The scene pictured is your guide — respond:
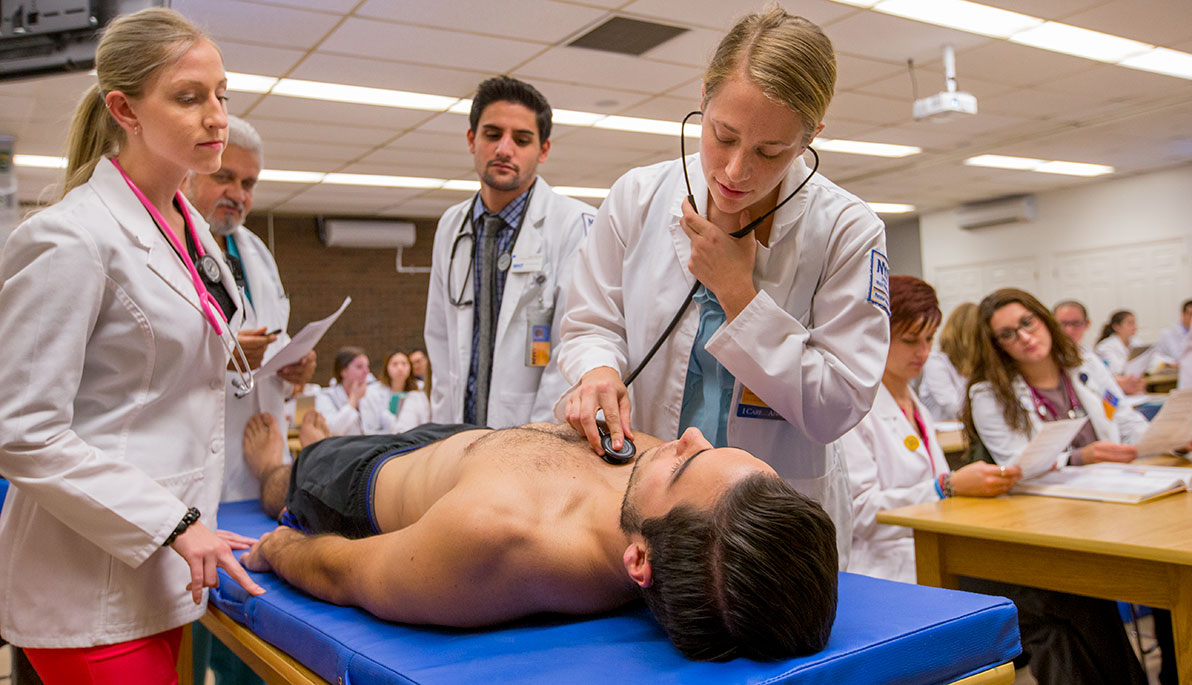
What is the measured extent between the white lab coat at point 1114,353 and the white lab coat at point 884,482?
6.24 metres

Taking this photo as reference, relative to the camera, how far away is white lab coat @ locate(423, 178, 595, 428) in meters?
2.50

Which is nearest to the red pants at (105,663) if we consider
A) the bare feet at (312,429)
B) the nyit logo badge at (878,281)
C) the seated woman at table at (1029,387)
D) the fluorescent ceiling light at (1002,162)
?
the nyit logo badge at (878,281)

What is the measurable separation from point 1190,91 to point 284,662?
7948mm

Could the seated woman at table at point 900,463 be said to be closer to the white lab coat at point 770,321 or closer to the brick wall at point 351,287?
the white lab coat at point 770,321

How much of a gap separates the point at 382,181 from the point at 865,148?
187 inches

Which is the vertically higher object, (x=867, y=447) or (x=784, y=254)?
(x=784, y=254)

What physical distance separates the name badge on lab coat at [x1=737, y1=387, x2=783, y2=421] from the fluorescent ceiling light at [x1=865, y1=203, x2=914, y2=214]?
1062 cm

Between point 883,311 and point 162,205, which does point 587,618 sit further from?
point 162,205

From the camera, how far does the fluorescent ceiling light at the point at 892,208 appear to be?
38.0 ft

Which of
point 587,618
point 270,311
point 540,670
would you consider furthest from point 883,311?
point 270,311

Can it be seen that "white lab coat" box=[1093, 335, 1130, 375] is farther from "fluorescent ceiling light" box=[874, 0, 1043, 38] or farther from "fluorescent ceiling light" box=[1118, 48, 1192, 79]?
"fluorescent ceiling light" box=[874, 0, 1043, 38]

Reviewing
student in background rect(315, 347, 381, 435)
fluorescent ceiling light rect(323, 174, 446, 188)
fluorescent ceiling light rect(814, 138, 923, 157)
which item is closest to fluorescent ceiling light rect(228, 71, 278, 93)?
student in background rect(315, 347, 381, 435)

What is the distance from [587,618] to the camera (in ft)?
4.58

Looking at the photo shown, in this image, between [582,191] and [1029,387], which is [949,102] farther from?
[582,191]
